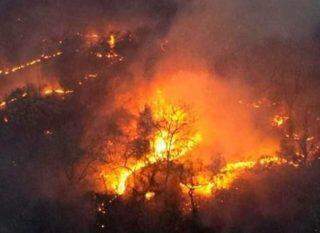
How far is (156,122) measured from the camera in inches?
1810

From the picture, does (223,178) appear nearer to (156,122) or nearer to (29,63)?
(156,122)

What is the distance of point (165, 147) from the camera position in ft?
145

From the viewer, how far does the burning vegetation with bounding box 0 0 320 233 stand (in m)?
36.6

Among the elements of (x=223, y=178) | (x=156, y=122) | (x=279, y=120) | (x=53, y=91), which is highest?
(x=53, y=91)

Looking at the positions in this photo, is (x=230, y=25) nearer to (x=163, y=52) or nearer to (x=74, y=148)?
(x=163, y=52)

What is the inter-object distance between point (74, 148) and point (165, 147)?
8020mm

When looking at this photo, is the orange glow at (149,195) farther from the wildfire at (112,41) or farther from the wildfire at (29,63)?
the wildfire at (29,63)

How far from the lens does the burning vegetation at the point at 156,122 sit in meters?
36.6

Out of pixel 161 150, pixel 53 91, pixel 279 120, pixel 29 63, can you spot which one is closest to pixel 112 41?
pixel 29 63

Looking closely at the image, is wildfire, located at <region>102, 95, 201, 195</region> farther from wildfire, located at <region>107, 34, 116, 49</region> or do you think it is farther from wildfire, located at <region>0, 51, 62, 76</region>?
wildfire, located at <region>0, 51, 62, 76</region>

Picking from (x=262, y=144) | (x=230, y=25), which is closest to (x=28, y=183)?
(x=262, y=144)

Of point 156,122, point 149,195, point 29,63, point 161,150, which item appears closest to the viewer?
point 149,195

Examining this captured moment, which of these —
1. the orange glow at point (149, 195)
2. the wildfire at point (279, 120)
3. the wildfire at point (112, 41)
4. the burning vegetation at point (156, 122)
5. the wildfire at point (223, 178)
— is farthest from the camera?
the wildfire at point (112, 41)

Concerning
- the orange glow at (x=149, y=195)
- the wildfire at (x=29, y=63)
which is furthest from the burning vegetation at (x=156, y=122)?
the wildfire at (x=29, y=63)
